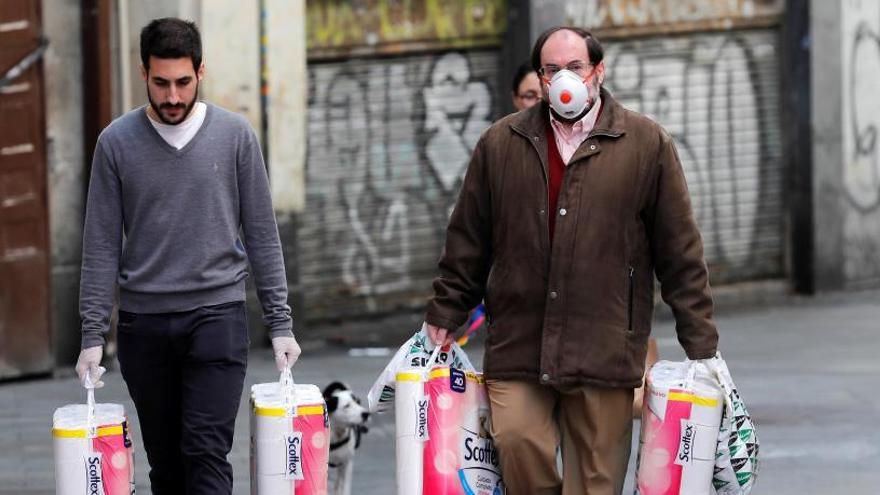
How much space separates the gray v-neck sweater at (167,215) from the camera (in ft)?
18.4

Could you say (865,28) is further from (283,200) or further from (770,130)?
(283,200)

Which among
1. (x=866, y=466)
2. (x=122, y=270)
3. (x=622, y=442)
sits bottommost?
(x=866, y=466)

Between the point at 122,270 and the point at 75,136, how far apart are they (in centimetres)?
496

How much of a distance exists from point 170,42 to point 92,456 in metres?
1.22

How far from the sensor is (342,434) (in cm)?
710

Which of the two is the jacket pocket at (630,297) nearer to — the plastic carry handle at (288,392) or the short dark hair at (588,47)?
the short dark hair at (588,47)

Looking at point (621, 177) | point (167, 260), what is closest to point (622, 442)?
point (621, 177)

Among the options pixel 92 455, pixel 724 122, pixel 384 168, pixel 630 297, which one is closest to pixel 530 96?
pixel 630 297

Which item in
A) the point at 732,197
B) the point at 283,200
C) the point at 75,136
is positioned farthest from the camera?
the point at 732,197

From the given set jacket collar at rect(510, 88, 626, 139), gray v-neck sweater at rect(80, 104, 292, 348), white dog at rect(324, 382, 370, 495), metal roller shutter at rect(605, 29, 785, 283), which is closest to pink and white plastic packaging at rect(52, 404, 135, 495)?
gray v-neck sweater at rect(80, 104, 292, 348)

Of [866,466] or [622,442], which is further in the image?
[866,466]

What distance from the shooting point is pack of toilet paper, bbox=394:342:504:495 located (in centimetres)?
578

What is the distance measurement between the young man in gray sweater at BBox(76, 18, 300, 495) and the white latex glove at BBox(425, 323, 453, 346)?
46 cm

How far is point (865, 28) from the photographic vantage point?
48.0 ft
